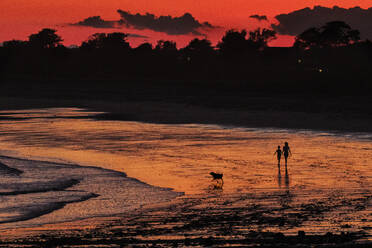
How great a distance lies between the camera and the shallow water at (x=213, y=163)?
1928cm

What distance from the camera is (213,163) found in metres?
29.4

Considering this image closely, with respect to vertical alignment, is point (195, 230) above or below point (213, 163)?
below

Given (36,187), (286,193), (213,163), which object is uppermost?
(213,163)

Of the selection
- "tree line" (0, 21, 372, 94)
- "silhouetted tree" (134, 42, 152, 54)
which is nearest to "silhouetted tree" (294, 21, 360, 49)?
"tree line" (0, 21, 372, 94)

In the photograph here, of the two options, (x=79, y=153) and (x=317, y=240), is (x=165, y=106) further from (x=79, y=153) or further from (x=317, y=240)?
(x=317, y=240)

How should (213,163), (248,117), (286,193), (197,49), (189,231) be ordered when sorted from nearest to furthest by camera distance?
(189,231) → (286,193) → (213,163) → (248,117) → (197,49)

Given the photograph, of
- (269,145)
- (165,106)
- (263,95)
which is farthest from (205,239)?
(263,95)

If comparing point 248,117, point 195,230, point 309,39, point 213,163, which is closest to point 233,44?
point 309,39

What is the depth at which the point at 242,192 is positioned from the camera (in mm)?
21969

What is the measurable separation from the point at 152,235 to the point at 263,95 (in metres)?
75.7

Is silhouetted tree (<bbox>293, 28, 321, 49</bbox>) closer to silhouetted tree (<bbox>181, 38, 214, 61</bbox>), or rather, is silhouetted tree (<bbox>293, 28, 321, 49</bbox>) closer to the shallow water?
silhouetted tree (<bbox>181, 38, 214, 61</bbox>)

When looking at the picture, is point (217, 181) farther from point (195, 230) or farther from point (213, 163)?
point (195, 230)

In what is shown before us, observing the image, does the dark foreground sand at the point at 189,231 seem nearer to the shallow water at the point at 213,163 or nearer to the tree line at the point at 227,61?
the shallow water at the point at 213,163

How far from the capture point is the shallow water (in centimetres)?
1928
